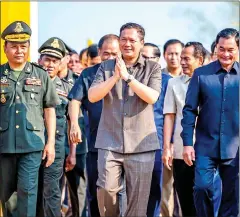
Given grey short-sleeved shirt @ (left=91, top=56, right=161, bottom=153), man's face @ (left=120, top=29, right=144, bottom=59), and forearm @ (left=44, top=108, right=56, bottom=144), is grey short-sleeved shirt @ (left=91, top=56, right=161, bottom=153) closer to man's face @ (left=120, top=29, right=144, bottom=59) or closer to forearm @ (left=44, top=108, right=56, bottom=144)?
man's face @ (left=120, top=29, right=144, bottom=59)

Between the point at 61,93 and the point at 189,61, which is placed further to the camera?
the point at 61,93

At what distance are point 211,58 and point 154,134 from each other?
2.80 meters

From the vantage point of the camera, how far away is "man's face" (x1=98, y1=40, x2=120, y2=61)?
26.2 ft

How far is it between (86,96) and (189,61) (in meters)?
1.22

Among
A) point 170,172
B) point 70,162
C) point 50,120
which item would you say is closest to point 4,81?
point 50,120

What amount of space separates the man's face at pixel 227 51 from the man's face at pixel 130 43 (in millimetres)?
801

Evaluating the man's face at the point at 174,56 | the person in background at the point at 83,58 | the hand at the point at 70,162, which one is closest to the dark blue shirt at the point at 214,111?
the hand at the point at 70,162

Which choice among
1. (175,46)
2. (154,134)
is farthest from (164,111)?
(175,46)

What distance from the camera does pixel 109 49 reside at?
8016mm

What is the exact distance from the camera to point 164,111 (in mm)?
8016

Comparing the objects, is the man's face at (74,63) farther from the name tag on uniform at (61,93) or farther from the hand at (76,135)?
the hand at (76,135)

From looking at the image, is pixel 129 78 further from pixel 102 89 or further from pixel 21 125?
pixel 21 125

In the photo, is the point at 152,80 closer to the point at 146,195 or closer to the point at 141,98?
the point at 141,98

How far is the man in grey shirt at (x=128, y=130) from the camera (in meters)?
6.82
